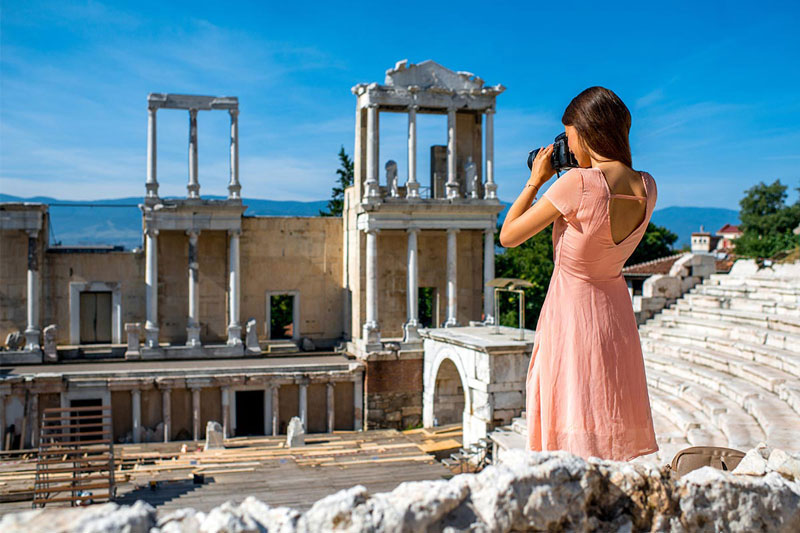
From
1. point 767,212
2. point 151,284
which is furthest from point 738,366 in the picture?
point 767,212

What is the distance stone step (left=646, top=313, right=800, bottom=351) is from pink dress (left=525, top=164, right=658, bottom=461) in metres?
9.43

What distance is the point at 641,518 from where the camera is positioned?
2.81 metres

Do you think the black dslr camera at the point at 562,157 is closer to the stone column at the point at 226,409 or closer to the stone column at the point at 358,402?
the stone column at the point at 226,409

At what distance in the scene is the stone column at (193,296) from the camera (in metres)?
26.0

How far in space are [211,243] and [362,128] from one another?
6.80m

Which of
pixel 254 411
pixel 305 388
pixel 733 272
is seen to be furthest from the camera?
pixel 254 411

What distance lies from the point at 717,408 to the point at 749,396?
17.2 inches

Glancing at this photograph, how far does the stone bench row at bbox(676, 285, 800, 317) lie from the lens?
13227 millimetres

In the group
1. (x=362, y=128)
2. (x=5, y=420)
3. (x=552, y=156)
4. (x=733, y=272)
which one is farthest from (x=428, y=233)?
(x=552, y=156)

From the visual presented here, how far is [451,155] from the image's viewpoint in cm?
2717

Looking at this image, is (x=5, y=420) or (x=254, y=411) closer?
(x=5, y=420)

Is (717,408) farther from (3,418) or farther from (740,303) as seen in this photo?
(3,418)

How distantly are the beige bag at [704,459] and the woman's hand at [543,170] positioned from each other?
2.00 m

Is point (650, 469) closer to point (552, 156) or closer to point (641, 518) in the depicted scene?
point (641, 518)
